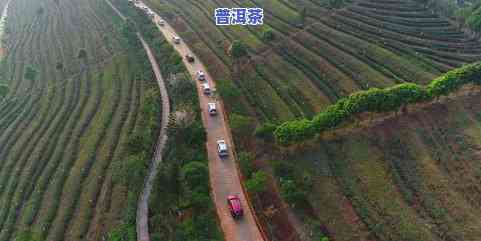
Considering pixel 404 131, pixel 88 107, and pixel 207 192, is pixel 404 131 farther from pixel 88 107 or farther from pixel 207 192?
pixel 88 107

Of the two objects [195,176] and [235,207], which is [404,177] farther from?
[195,176]

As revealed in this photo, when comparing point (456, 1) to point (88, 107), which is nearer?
point (88, 107)

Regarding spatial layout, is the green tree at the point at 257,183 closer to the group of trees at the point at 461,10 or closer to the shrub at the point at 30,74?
the group of trees at the point at 461,10

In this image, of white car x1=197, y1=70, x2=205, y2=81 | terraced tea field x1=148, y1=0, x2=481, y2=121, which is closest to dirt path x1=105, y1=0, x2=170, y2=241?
white car x1=197, y1=70, x2=205, y2=81

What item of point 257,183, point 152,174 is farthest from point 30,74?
point 257,183

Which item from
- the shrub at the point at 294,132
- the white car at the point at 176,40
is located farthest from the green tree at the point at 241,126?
the white car at the point at 176,40

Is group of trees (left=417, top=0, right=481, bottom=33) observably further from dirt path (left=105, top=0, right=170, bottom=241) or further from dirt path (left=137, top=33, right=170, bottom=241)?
dirt path (left=137, top=33, right=170, bottom=241)

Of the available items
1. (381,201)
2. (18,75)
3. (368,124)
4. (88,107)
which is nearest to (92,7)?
(18,75)
